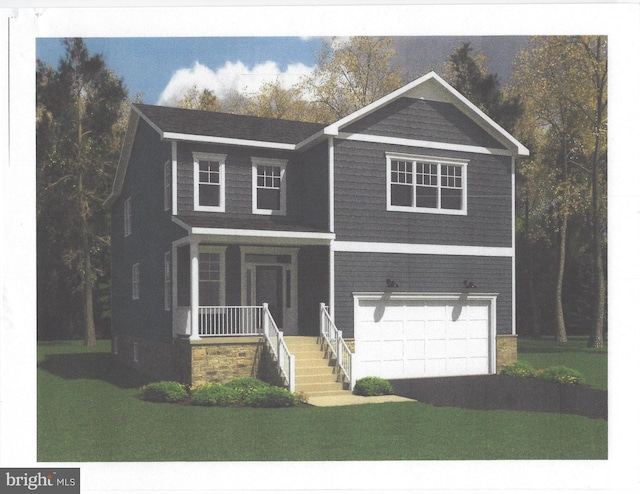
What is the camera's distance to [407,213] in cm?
1375

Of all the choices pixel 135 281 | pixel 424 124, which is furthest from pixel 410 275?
pixel 135 281

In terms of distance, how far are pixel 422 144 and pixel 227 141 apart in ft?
12.2

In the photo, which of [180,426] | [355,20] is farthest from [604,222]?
[180,426]

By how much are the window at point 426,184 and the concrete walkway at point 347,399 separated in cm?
360

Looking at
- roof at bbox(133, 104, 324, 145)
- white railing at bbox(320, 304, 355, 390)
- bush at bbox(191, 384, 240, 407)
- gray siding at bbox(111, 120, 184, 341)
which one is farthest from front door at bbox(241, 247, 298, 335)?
roof at bbox(133, 104, 324, 145)

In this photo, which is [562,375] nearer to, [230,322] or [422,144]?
[422,144]

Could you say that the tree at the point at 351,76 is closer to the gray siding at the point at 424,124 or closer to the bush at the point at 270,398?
the gray siding at the point at 424,124

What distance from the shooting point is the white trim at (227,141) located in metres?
13.1

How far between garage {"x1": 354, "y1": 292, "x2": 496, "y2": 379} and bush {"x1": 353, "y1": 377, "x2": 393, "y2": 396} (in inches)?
13.9

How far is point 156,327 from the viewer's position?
13.7m

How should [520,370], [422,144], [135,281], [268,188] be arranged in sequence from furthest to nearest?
[135,281] → [268,188] → [422,144] → [520,370]

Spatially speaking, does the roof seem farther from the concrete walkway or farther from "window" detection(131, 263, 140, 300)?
the concrete walkway

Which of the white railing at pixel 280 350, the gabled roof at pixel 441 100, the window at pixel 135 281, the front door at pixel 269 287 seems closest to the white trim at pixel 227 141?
the gabled roof at pixel 441 100

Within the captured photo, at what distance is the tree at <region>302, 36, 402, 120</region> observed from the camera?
1146cm
